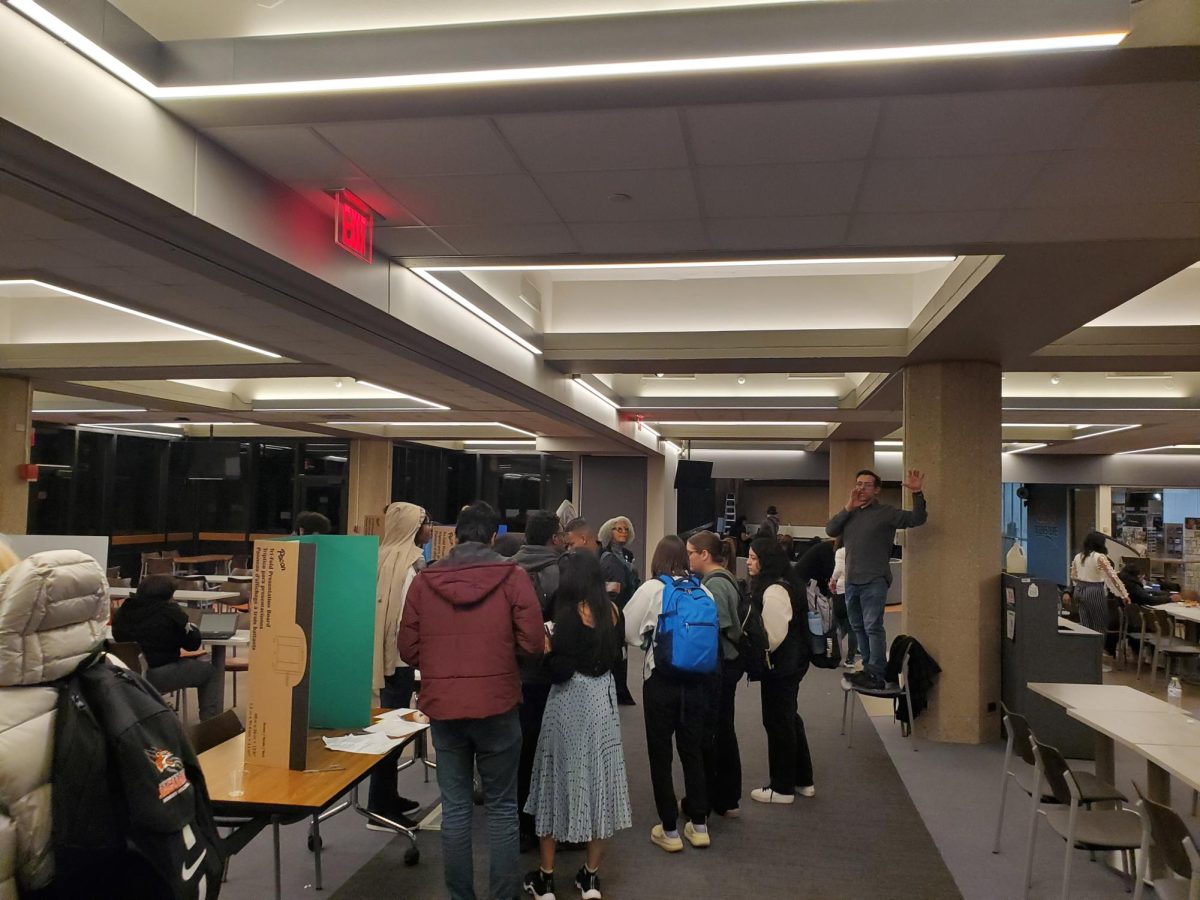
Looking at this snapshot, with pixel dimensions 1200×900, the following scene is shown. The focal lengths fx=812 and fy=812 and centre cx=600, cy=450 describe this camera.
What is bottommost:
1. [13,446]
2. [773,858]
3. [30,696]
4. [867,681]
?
[773,858]

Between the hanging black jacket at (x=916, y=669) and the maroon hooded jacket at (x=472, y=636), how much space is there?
4.07 m

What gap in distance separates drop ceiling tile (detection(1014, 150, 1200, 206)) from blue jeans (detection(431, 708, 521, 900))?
3032 millimetres

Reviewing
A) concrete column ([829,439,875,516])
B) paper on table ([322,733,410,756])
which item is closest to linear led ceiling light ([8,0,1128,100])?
paper on table ([322,733,410,756])

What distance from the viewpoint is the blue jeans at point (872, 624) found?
6332 mm

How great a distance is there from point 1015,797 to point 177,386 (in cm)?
1008

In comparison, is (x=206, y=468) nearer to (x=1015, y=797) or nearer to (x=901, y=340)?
(x=901, y=340)

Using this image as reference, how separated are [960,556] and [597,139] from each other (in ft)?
15.7

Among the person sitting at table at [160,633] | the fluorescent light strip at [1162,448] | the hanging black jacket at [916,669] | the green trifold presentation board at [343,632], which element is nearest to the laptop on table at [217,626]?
the person sitting at table at [160,633]

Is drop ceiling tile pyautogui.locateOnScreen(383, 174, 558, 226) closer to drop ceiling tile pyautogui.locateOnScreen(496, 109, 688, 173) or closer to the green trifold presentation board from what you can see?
drop ceiling tile pyautogui.locateOnScreen(496, 109, 688, 173)

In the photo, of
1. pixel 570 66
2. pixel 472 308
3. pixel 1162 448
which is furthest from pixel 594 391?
pixel 1162 448

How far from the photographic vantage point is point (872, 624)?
634 cm

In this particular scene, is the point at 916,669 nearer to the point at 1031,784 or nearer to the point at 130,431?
the point at 1031,784

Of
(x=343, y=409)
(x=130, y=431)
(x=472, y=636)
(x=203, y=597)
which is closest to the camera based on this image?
(x=472, y=636)

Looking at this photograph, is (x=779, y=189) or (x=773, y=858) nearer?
(x=779, y=189)
